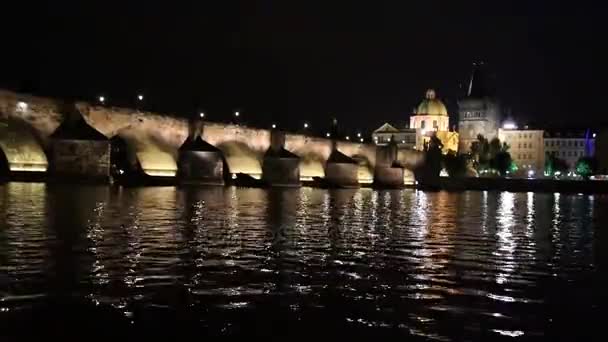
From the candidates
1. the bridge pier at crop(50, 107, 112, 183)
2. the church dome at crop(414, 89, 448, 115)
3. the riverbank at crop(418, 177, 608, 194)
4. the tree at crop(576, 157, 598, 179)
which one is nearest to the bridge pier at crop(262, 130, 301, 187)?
the bridge pier at crop(50, 107, 112, 183)

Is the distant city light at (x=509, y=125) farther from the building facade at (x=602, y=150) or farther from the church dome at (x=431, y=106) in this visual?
the building facade at (x=602, y=150)

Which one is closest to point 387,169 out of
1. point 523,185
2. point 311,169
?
point 311,169

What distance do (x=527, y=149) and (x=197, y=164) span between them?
125190 mm

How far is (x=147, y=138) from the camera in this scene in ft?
210

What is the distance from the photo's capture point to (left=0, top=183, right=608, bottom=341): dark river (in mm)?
9281

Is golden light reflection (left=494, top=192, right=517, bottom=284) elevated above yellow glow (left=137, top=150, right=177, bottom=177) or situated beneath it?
situated beneath

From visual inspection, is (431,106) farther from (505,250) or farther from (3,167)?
(505,250)

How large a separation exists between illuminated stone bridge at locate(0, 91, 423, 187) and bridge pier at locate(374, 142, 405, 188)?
1673mm

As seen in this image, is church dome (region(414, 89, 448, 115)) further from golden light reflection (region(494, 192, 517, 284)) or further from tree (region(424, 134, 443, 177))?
golden light reflection (region(494, 192, 517, 284))

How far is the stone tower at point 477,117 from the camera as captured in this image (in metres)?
179

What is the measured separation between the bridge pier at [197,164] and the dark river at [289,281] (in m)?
43.1

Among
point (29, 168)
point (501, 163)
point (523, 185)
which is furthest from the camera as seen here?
point (501, 163)

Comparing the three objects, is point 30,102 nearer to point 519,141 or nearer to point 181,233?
point 181,233

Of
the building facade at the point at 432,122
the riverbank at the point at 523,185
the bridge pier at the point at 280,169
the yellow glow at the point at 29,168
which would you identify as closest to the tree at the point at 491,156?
the building facade at the point at 432,122
